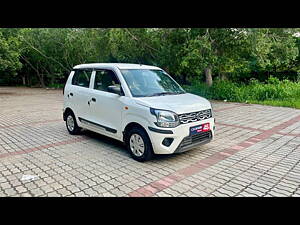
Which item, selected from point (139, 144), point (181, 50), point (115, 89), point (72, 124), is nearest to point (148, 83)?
point (115, 89)

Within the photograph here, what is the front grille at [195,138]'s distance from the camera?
426 centimetres

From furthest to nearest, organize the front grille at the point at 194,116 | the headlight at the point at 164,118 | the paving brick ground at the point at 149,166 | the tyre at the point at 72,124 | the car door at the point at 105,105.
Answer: the tyre at the point at 72,124 → the car door at the point at 105,105 → the front grille at the point at 194,116 → the headlight at the point at 164,118 → the paving brick ground at the point at 149,166

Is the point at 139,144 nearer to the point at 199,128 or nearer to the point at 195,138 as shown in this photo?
the point at 195,138

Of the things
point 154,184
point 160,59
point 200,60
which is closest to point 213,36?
point 200,60

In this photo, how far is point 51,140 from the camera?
19.4 ft

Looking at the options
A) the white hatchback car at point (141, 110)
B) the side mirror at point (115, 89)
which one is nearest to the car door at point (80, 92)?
the white hatchback car at point (141, 110)

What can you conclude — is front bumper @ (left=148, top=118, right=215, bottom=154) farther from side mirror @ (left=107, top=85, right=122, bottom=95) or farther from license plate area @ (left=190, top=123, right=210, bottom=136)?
side mirror @ (left=107, top=85, right=122, bottom=95)

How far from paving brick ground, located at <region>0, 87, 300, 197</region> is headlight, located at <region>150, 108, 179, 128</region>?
81 cm

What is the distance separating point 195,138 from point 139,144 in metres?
1.08

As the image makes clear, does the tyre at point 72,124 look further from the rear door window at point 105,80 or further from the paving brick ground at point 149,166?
the rear door window at point 105,80

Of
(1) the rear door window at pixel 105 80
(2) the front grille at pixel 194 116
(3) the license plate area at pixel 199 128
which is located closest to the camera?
(2) the front grille at pixel 194 116

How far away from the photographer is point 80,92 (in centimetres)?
580

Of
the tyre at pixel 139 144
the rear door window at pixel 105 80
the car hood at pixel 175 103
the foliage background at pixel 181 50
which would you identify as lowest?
the tyre at pixel 139 144

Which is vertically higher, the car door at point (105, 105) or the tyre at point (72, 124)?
the car door at point (105, 105)
